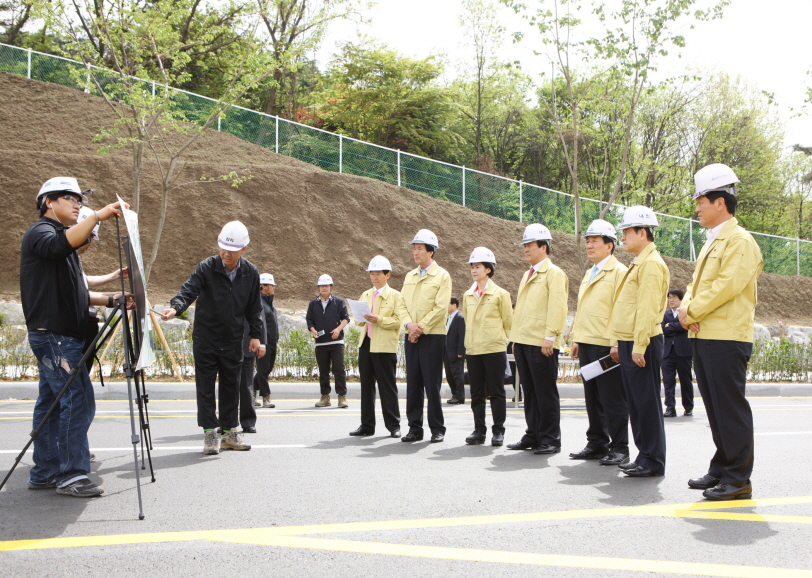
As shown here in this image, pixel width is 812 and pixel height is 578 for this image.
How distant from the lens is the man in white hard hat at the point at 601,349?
7109 millimetres

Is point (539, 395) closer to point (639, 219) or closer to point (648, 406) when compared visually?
point (648, 406)

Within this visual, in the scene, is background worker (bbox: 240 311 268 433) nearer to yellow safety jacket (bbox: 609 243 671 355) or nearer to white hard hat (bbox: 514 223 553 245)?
white hard hat (bbox: 514 223 553 245)

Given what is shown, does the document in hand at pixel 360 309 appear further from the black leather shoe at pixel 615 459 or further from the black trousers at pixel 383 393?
the black leather shoe at pixel 615 459

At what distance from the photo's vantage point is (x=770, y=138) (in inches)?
1660

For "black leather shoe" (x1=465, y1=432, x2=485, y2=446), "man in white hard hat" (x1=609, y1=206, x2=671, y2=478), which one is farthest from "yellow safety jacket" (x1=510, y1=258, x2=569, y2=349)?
"black leather shoe" (x1=465, y1=432, x2=485, y2=446)

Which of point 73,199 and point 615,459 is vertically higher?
point 73,199

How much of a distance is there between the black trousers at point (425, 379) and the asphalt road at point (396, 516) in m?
0.49

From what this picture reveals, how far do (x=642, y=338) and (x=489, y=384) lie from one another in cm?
232

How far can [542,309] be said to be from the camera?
7.90 meters

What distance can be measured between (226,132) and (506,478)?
21.9 metres

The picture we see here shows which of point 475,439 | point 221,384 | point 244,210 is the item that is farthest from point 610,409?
point 244,210

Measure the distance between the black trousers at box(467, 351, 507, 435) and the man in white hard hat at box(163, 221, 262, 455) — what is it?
8.28 feet

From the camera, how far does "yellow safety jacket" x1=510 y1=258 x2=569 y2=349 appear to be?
7.73 m

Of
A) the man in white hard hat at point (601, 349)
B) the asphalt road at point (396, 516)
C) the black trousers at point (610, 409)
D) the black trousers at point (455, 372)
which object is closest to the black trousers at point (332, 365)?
the black trousers at point (455, 372)
